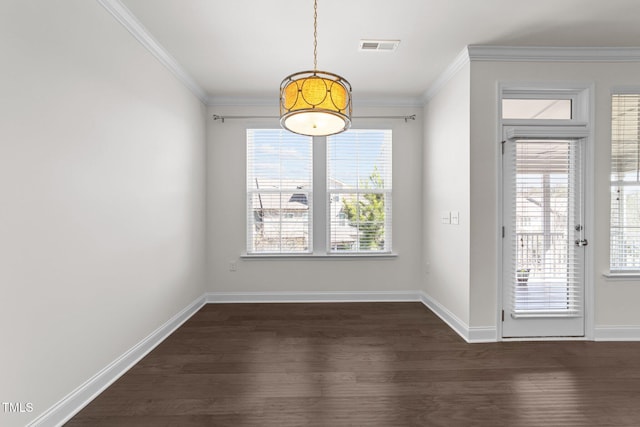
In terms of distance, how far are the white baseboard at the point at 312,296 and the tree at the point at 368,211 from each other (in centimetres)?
68

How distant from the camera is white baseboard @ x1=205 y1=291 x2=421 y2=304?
170 inches

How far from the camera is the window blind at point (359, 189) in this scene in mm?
4359

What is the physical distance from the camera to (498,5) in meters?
2.40

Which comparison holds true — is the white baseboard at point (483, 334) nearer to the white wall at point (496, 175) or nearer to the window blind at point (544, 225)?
the white wall at point (496, 175)

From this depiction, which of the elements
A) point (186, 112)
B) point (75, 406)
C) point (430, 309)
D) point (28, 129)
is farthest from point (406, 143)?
point (75, 406)

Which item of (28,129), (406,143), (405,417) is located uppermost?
(406,143)

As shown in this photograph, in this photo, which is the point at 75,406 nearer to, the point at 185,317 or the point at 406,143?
the point at 185,317

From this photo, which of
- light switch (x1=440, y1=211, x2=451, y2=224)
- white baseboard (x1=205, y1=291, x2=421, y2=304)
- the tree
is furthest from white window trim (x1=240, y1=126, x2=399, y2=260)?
light switch (x1=440, y1=211, x2=451, y2=224)

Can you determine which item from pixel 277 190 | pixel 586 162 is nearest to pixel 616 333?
pixel 586 162

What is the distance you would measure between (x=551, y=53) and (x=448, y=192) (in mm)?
1590

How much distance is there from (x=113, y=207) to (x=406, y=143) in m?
3.53

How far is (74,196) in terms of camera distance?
192 cm

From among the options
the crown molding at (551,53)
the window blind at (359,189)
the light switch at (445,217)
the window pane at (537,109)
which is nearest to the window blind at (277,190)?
the window blind at (359,189)

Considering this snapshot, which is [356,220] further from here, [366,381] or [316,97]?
[316,97]
